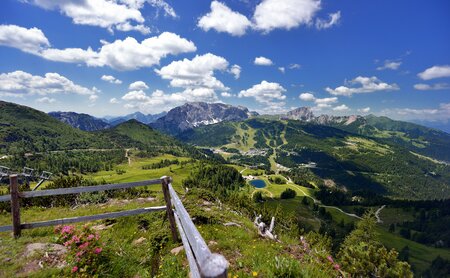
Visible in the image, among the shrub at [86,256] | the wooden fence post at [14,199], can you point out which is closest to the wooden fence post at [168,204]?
the shrub at [86,256]

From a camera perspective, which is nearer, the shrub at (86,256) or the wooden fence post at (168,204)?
the shrub at (86,256)

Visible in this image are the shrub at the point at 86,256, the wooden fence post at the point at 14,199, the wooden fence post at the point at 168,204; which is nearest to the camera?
the shrub at the point at 86,256

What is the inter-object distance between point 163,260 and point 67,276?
3.36 m

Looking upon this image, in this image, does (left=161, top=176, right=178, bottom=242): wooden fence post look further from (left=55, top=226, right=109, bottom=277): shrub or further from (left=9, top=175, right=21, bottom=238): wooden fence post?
(left=9, top=175, right=21, bottom=238): wooden fence post

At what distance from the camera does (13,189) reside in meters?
10.7

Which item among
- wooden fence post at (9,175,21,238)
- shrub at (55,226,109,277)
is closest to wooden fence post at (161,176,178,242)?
shrub at (55,226,109,277)

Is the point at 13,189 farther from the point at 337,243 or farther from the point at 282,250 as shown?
the point at 337,243

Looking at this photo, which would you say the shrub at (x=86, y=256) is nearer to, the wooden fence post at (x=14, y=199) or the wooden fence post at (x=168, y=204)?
the wooden fence post at (x=168, y=204)

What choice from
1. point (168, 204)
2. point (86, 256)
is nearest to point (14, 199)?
point (86, 256)

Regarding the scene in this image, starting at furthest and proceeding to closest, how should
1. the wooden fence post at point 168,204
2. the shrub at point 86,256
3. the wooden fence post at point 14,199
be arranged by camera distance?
the wooden fence post at point 168,204
the wooden fence post at point 14,199
the shrub at point 86,256

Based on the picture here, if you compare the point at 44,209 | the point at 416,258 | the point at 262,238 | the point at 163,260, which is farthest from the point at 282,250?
the point at 416,258

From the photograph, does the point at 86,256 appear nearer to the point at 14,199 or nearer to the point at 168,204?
the point at 168,204

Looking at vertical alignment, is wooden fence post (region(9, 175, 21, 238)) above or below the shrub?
above

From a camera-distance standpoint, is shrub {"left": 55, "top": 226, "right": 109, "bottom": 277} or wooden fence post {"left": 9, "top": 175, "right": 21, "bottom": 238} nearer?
shrub {"left": 55, "top": 226, "right": 109, "bottom": 277}
